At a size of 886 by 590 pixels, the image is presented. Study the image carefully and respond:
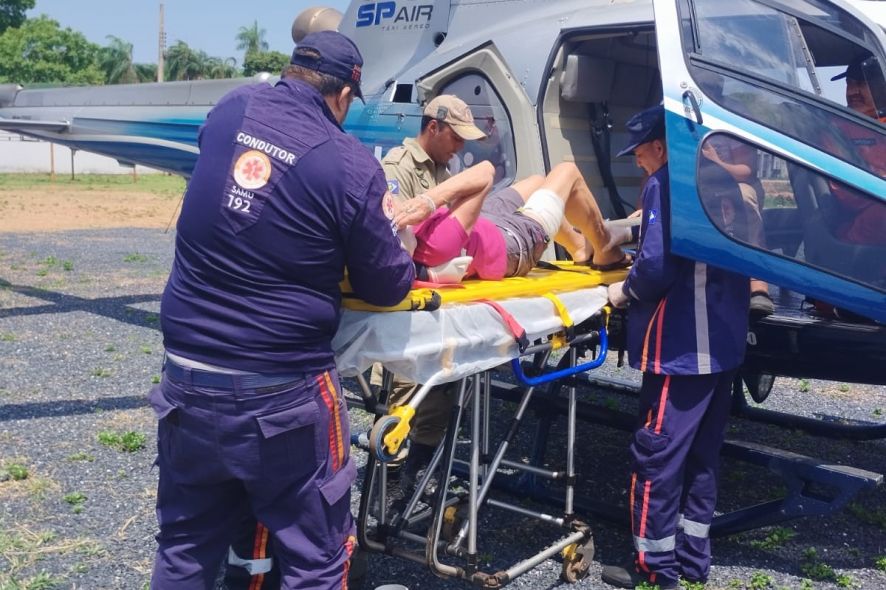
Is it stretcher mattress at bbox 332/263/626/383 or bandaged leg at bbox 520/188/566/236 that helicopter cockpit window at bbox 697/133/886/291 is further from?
bandaged leg at bbox 520/188/566/236

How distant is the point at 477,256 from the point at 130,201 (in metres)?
21.1

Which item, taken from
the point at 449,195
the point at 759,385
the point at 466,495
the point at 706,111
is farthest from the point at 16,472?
the point at 759,385

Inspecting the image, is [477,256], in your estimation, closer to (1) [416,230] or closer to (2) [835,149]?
(1) [416,230]

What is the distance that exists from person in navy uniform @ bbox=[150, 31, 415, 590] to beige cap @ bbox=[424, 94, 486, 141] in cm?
135

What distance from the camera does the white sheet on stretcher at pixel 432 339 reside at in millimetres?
2910

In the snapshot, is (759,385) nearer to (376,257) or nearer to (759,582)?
(759,582)

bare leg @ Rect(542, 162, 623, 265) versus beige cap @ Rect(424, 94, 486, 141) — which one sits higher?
beige cap @ Rect(424, 94, 486, 141)

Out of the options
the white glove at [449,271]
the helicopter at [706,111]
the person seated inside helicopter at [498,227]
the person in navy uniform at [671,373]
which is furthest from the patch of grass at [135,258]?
the person in navy uniform at [671,373]

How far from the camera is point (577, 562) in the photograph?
3.79 metres

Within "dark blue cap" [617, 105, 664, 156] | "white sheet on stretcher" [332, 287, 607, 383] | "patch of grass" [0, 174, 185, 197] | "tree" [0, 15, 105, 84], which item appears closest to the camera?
"white sheet on stretcher" [332, 287, 607, 383]

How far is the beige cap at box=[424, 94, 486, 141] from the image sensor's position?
13.2ft

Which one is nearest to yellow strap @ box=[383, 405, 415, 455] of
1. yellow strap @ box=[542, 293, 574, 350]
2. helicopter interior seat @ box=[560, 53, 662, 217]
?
yellow strap @ box=[542, 293, 574, 350]

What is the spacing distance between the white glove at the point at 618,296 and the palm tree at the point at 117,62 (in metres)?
63.5

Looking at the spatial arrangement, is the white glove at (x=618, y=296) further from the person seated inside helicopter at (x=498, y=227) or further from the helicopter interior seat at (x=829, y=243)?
the helicopter interior seat at (x=829, y=243)
